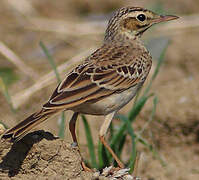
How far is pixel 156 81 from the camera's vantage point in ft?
24.3

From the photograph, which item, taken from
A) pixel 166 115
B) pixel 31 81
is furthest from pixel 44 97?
pixel 166 115

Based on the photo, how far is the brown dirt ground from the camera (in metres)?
6.02

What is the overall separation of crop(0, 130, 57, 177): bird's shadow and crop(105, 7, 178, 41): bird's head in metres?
1.64

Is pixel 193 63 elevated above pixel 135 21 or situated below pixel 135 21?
below

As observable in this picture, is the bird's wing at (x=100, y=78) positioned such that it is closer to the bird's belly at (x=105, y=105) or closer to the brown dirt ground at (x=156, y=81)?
the bird's belly at (x=105, y=105)

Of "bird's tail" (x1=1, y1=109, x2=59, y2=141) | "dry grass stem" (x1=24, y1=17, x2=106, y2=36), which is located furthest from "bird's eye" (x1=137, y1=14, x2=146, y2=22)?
"dry grass stem" (x1=24, y1=17, x2=106, y2=36)

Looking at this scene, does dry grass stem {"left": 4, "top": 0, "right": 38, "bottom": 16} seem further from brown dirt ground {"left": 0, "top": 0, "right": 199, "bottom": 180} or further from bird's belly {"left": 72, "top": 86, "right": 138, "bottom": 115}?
bird's belly {"left": 72, "top": 86, "right": 138, "bottom": 115}

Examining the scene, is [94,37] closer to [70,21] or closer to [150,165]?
[70,21]

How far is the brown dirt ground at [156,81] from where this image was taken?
237 inches

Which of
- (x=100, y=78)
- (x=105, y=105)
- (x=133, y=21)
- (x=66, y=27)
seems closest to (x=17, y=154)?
(x=105, y=105)

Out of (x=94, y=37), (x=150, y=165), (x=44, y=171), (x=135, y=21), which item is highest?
(x=135, y=21)

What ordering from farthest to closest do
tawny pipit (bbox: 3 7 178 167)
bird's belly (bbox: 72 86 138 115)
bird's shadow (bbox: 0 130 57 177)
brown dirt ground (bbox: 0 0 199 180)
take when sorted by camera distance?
brown dirt ground (bbox: 0 0 199 180), bird's belly (bbox: 72 86 138 115), tawny pipit (bbox: 3 7 178 167), bird's shadow (bbox: 0 130 57 177)

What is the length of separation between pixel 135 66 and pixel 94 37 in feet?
14.6

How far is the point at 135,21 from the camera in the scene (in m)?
4.91
